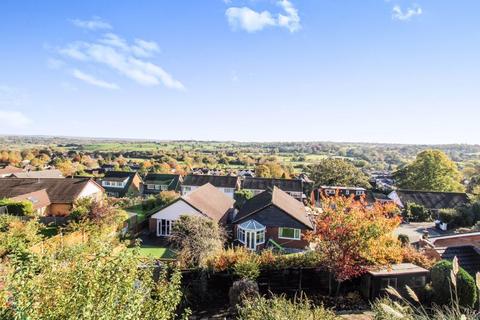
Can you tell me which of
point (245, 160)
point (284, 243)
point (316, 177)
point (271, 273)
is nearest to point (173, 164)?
point (245, 160)

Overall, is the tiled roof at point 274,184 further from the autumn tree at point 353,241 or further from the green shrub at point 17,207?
the autumn tree at point 353,241

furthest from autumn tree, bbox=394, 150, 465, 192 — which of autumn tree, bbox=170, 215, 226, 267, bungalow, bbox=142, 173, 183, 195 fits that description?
autumn tree, bbox=170, 215, 226, 267

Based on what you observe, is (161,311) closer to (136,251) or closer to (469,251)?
(136,251)

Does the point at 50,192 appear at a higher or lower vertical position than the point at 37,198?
higher

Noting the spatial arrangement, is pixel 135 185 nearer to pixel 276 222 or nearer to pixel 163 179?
pixel 163 179

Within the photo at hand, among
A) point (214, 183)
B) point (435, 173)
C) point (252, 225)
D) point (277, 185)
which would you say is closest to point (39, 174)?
point (214, 183)
